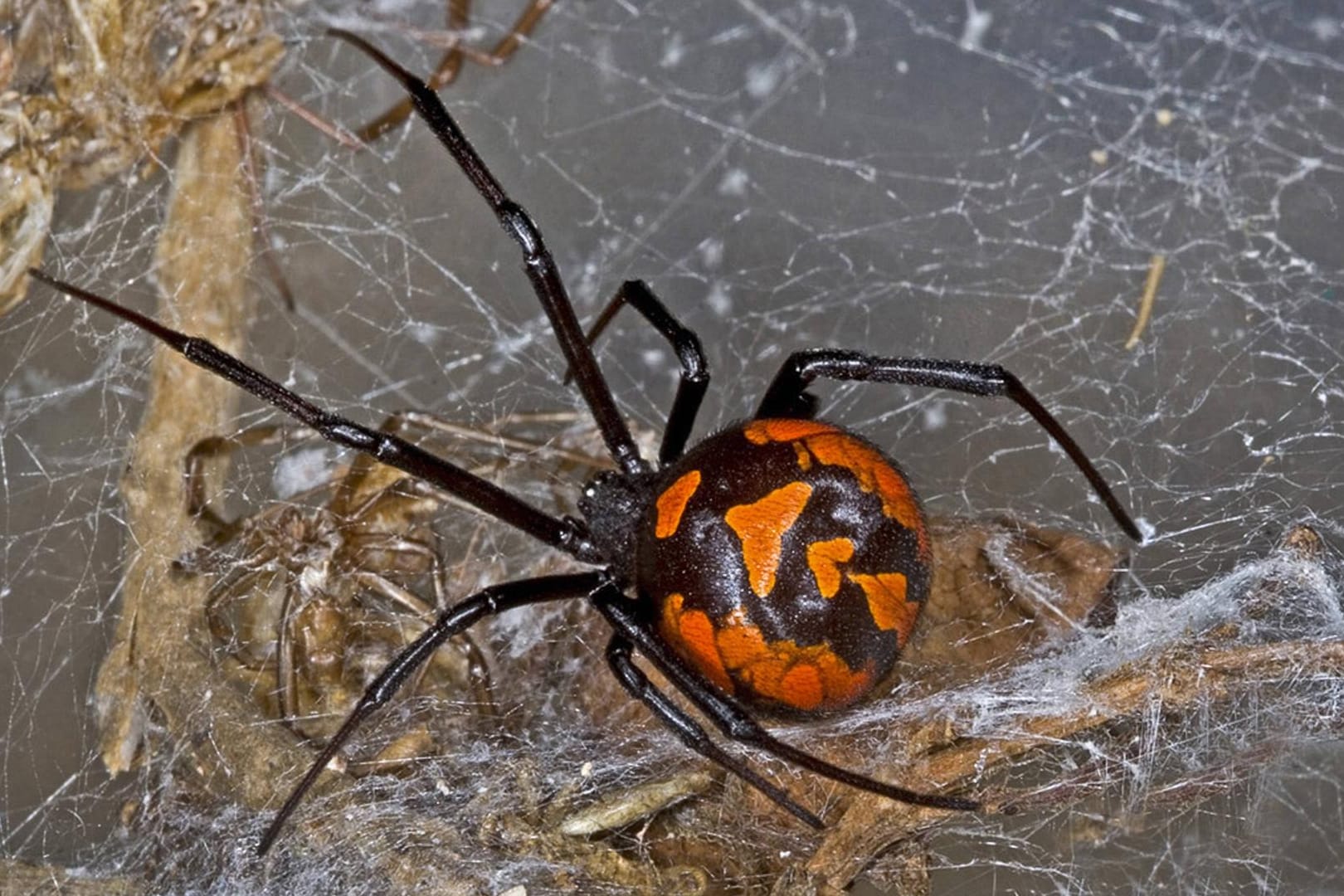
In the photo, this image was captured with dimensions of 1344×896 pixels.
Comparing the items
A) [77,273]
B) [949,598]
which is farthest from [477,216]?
[949,598]

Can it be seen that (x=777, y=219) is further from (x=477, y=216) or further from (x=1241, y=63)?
(x=1241, y=63)

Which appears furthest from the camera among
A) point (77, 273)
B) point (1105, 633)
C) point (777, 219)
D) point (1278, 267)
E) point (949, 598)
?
point (777, 219)

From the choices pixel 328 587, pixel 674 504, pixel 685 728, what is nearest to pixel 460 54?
pixel 328 587

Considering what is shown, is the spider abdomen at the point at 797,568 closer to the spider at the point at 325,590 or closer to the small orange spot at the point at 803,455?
the small orange spot at the point at 803,455

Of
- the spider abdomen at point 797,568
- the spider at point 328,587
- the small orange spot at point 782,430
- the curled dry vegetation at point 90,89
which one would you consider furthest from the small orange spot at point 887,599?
the curled dry vegetation at point 90,89

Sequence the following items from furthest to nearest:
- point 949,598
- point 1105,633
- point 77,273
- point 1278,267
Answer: point 1278,267 < point 77,273 < point 949,598 < point 1105,633

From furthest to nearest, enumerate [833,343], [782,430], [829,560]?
[833,343] → [782,430] → [829,560]

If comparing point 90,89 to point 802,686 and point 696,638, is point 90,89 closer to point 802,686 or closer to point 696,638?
point 696,638
